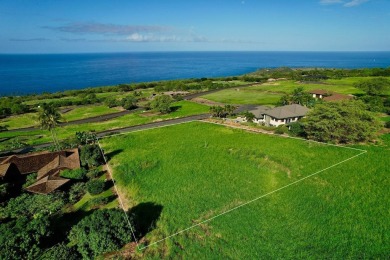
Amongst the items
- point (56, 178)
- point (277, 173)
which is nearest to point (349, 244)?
point (277, 173)

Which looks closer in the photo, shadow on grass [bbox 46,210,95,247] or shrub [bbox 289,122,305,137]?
shadow on grass [bbox 46,210,95,247]

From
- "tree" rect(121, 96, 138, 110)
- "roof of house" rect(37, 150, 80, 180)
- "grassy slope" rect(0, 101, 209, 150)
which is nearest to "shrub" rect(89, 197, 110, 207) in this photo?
"roof of house" rect(37, 150, 80, 180)

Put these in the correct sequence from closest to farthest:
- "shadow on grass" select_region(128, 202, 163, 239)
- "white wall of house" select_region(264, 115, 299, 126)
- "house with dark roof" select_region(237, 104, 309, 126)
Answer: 1. "shadow on grass" select_region(128, 202, 163, 239)
2. "house with dark roof" select_region(237, 104, 309, 126)
3. "white wall of house" select_region(264, 115, 299, 126)

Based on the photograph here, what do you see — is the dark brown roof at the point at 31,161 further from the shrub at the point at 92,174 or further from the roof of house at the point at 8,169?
the shrub at the point at 92,174

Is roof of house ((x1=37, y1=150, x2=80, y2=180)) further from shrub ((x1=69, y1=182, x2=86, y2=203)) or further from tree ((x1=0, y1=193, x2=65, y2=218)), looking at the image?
tree ((x1=0, y1=193, x2=65, y2=218))

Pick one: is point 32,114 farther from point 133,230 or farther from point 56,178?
point 133,230

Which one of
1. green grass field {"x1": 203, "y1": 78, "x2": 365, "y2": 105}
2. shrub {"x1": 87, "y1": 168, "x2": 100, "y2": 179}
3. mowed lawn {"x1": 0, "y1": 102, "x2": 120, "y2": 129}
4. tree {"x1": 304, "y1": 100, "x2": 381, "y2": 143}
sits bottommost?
mowed lawn {"x1": 0, "y1": 102, "x2": 120, "y2": 129}
